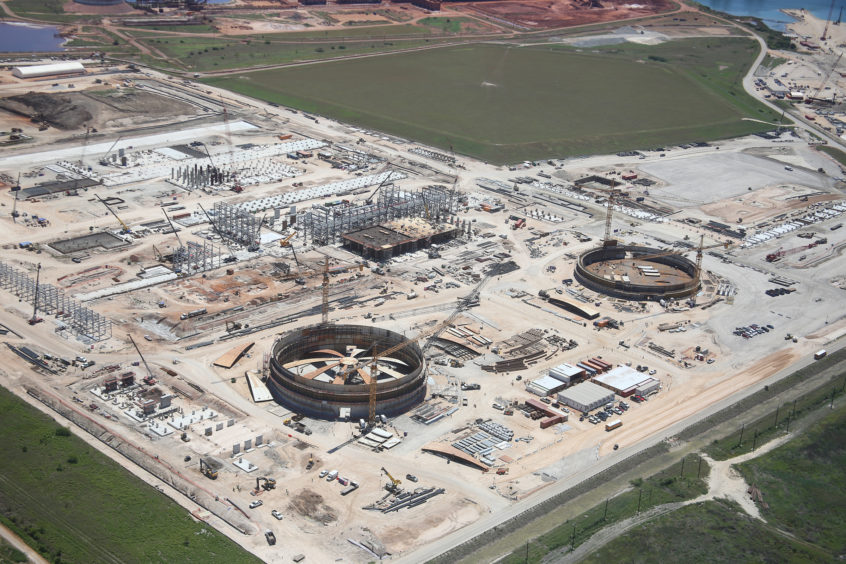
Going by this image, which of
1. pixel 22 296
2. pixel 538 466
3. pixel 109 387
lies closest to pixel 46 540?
pixel 109 387

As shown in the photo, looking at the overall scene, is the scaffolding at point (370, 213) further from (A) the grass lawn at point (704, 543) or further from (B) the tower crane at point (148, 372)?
(A) the grass lawn at point (704, 543)

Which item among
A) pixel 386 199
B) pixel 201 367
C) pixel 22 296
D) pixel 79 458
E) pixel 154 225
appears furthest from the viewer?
pixel 386 199

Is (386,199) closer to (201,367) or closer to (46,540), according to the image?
(201,367)

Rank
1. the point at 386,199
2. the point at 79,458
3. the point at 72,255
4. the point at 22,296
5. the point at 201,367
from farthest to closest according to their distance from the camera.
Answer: the point at 386,199, the point at 72,255, the point at 22,296, the point at 201,367, the point at 79,458

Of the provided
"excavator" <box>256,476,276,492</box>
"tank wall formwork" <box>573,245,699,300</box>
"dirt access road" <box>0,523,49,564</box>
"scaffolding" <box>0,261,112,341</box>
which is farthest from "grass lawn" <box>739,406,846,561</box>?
"scaffolding" <box>0,261,112,341</box>

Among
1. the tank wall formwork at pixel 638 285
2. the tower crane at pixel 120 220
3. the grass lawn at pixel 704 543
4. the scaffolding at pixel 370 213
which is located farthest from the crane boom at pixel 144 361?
the tank wall formwork at pixel 638 285

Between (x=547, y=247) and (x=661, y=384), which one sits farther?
(x=547, y=247)

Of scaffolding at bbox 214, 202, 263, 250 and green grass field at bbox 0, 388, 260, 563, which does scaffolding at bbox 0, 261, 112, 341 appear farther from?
scaffolding at bbox 214, 202, 263, 250

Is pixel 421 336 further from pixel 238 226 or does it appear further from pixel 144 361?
pixel 238 226
